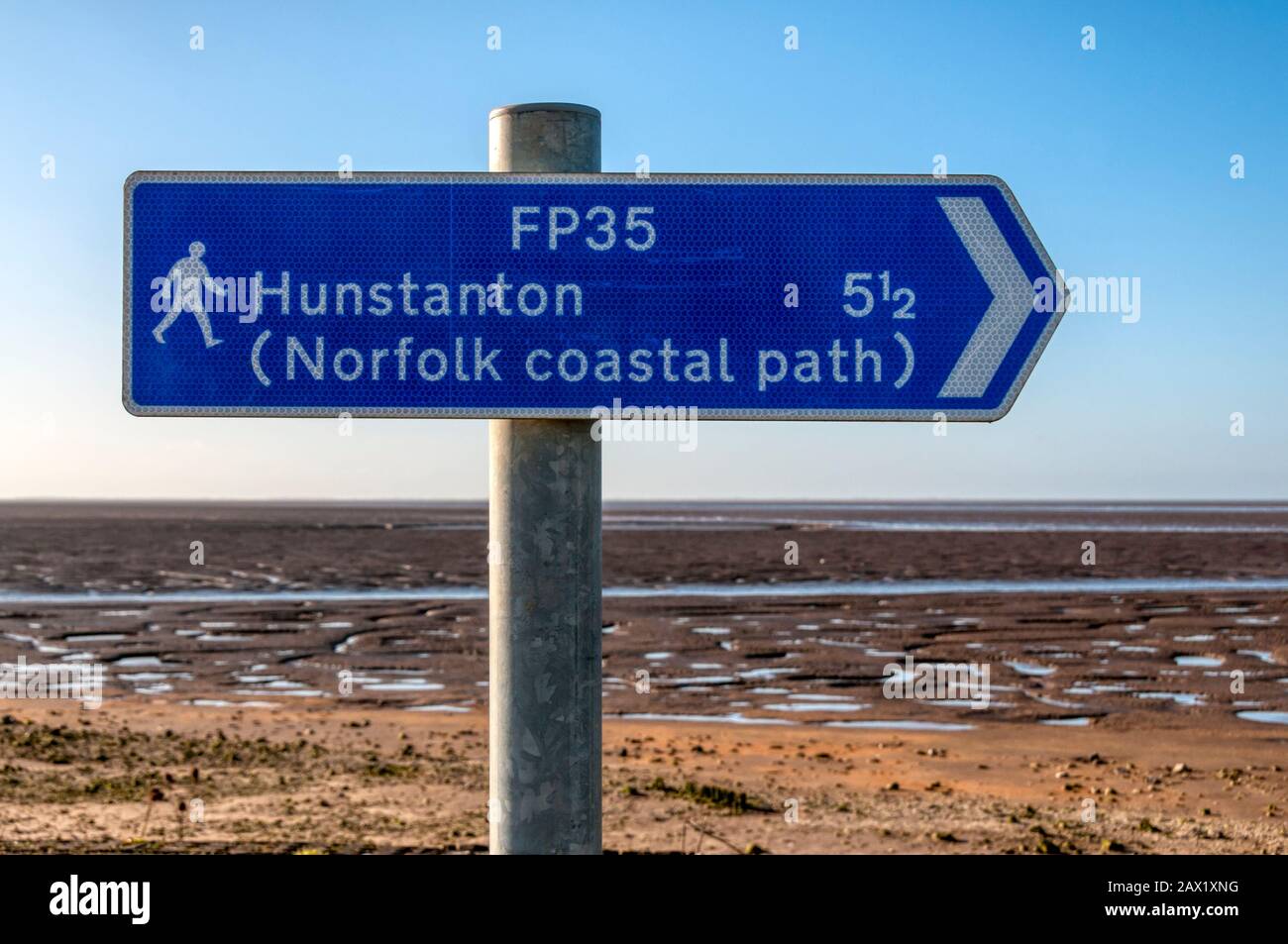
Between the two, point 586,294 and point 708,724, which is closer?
point 586,294

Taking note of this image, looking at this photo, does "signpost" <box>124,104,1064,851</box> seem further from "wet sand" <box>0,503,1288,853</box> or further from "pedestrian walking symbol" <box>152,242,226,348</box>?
"wet sand" <box>0,503,1288,853</box>

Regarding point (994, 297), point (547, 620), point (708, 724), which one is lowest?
point (708, 724)

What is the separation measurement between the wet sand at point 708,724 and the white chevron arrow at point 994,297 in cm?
509

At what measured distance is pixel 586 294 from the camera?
2.33 m

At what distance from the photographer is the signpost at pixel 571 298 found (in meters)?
2.31

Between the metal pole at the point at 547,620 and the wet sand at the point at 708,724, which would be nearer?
the metal pole at the point at 547,620

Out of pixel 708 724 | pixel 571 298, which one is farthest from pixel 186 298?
pixel 708 724

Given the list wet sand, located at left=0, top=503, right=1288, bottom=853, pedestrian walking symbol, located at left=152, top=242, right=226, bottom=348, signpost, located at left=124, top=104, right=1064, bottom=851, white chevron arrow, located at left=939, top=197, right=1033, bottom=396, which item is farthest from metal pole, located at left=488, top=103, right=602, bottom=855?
wet sand, located at left=0, top=503, right=1288, bottom=853

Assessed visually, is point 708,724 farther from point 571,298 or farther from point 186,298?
point 186,298

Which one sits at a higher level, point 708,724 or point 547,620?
point 547,620

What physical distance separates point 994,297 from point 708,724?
387 inches

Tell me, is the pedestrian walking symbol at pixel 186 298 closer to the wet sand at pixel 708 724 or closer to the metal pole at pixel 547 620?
the metal pole at pixel 547 620

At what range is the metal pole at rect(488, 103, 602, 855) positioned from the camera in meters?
2.25

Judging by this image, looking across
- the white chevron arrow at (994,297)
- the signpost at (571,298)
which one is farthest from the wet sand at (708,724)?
the white chevron arrow at (994,297)
